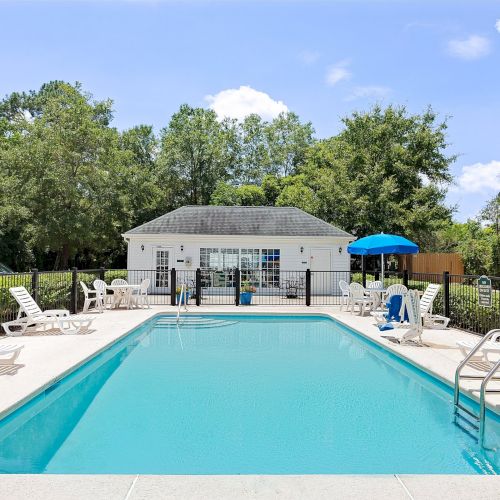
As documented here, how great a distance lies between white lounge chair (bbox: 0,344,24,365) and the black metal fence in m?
3.86

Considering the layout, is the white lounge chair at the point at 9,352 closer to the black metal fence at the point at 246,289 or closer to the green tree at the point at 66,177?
the black metal fence at the point at 246,289

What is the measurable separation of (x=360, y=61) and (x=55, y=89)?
→ 35405mm

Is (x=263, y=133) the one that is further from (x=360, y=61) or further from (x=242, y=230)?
(x=360, y=61)

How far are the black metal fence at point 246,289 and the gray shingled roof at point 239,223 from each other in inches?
78.8

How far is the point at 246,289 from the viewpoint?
16.7 m

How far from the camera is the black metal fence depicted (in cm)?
1075

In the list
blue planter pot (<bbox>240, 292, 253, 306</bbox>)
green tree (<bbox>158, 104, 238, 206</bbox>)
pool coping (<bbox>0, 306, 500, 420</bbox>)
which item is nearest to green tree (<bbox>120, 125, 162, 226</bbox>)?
green tree (<bbox>158, 104, 238, 206</bbox>)

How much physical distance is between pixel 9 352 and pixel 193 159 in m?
35.5

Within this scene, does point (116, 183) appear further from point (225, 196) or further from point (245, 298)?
point (245, 298)

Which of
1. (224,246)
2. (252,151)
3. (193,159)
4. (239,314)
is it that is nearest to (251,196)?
(193,159)

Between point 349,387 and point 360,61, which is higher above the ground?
point 360,61

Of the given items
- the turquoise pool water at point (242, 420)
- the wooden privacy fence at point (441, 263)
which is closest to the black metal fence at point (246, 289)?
the turquoise pool water at point (242, 420)
